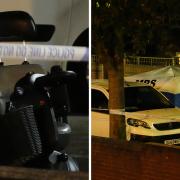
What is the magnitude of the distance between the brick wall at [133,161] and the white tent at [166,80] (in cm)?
49

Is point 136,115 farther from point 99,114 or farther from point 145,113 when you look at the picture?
point 99,114

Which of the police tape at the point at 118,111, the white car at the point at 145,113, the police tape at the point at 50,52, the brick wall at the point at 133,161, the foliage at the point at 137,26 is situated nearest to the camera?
the police tape at the point at 50,52

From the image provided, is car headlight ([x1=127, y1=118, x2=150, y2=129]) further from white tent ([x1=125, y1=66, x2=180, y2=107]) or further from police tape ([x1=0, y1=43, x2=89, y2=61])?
police tape ([x1=0, y1=43, x2=89, y2=61])

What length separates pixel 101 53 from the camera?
4051 mm

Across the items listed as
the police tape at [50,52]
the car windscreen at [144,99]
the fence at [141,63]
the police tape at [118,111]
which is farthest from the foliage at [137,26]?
the police tape at [50,52]

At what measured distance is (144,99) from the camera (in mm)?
4035

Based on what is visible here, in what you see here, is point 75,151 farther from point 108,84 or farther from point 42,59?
point 108,84

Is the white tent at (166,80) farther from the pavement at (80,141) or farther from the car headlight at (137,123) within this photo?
the pavement at (80,141)

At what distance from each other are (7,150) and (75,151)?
0.35 m

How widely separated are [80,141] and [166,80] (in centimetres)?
176

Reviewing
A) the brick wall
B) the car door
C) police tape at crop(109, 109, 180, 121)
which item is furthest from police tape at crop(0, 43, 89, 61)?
the brick wall

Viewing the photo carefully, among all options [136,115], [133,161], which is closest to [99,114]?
[136,115]

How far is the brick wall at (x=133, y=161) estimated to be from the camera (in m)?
4.43

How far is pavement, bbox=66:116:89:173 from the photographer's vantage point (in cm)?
235
